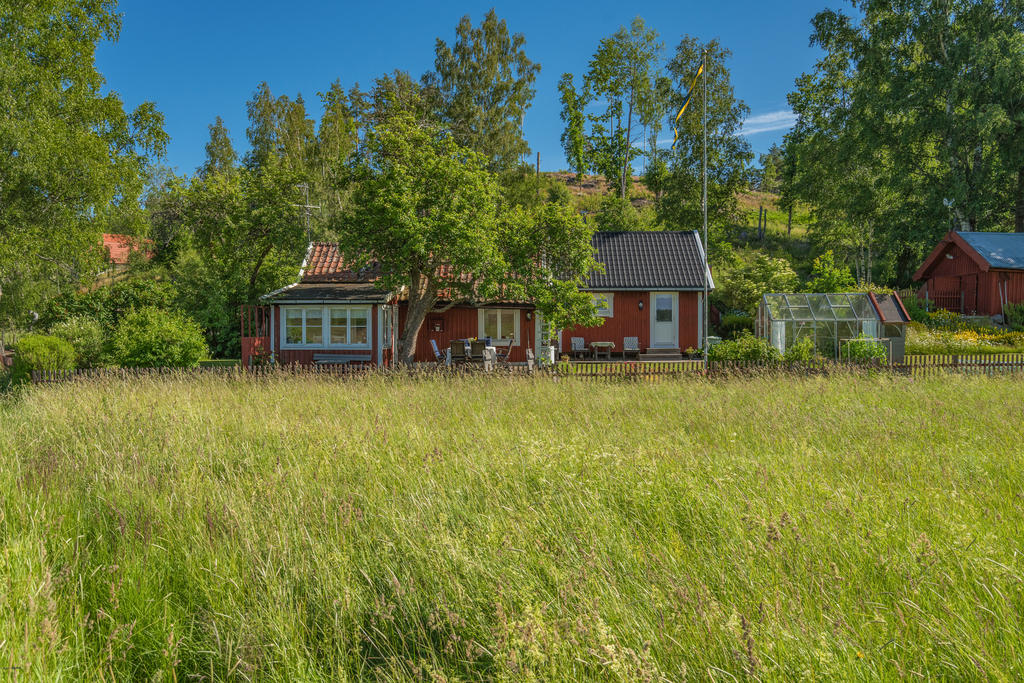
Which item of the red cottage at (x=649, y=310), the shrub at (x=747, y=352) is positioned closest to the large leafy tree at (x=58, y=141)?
the red cottage at (x=649, y=310)

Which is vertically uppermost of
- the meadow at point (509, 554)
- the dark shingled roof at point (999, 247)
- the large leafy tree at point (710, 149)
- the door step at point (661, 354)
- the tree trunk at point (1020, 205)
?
the large leafy tree at point (710, 149)

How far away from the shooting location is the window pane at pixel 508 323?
73.0 ft

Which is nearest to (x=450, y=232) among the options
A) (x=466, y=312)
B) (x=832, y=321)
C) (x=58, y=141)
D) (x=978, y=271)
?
(x=466, y=312)

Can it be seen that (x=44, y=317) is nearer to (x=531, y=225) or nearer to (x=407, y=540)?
(x=531, y=225)

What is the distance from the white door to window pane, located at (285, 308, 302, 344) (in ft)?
41.8

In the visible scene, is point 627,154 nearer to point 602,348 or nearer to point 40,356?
point 602,348

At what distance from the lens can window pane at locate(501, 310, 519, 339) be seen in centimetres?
2225

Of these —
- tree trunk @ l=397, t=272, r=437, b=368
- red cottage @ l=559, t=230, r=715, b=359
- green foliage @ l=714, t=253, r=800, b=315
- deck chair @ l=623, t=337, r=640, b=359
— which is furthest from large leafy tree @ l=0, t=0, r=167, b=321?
green foliage @ l=714, t=253, r=800, b=315

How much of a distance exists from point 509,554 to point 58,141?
71.6 ft

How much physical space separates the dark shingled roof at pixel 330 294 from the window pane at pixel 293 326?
59cm

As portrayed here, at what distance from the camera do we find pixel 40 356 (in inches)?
613

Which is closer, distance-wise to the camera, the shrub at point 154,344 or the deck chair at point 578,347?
the shrub at point 154,344

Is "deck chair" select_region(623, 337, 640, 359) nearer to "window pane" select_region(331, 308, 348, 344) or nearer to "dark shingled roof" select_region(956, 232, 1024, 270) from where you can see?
"window pane" select_region(331, 308, 348, 344)

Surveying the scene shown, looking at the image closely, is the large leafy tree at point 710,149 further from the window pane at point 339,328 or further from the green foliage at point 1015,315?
the window pane at point 339,328
